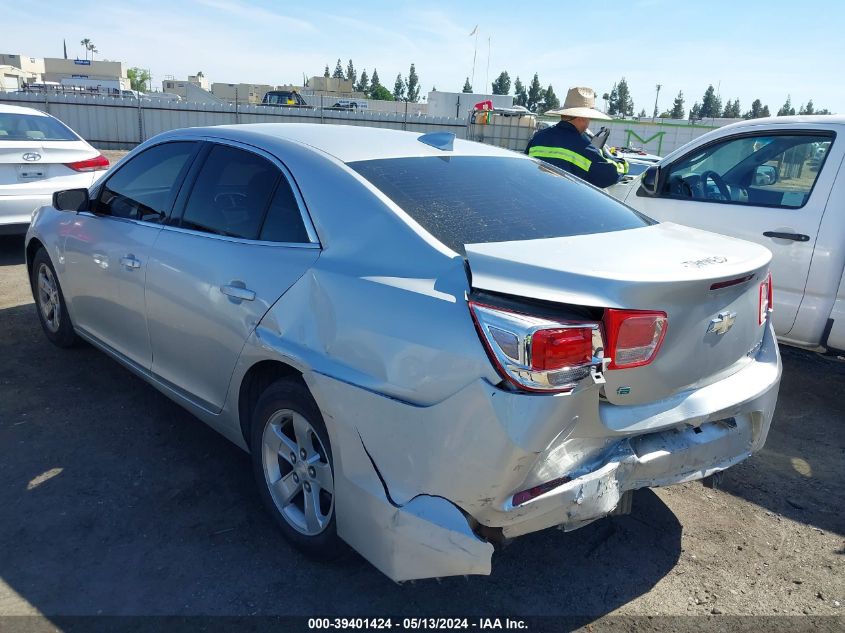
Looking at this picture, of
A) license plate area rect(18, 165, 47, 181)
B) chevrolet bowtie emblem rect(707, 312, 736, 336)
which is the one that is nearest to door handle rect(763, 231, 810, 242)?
chevrolet bowtie emblem rect(707, 312, 736, 336)

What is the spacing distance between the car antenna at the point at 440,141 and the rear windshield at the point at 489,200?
0.37ft

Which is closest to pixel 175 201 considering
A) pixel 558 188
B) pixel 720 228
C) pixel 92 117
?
pixel 558 188

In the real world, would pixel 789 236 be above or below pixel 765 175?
below

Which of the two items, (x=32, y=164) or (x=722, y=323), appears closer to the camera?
(x=722, y=323)

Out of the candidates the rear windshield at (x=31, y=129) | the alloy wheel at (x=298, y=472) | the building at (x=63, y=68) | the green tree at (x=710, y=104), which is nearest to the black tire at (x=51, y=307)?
the alloy wheel at (x=298, y=472)

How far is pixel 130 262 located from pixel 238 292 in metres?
1.13

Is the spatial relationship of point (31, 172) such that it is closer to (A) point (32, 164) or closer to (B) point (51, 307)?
(A) point (32, 164)

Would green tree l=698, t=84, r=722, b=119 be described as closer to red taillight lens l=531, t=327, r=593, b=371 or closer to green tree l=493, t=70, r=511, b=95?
green tree l=493, t=70, r=511, b=95

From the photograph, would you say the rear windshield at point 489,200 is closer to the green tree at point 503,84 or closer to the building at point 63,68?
the building at point 63,68

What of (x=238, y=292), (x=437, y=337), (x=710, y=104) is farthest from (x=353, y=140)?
(x=710, y=104)

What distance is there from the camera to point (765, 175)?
4.98 meters

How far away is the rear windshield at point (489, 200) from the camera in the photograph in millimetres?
2621

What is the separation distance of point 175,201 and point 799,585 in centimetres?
338

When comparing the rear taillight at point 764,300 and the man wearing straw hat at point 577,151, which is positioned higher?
the man wearing straw hat at point 577,151
